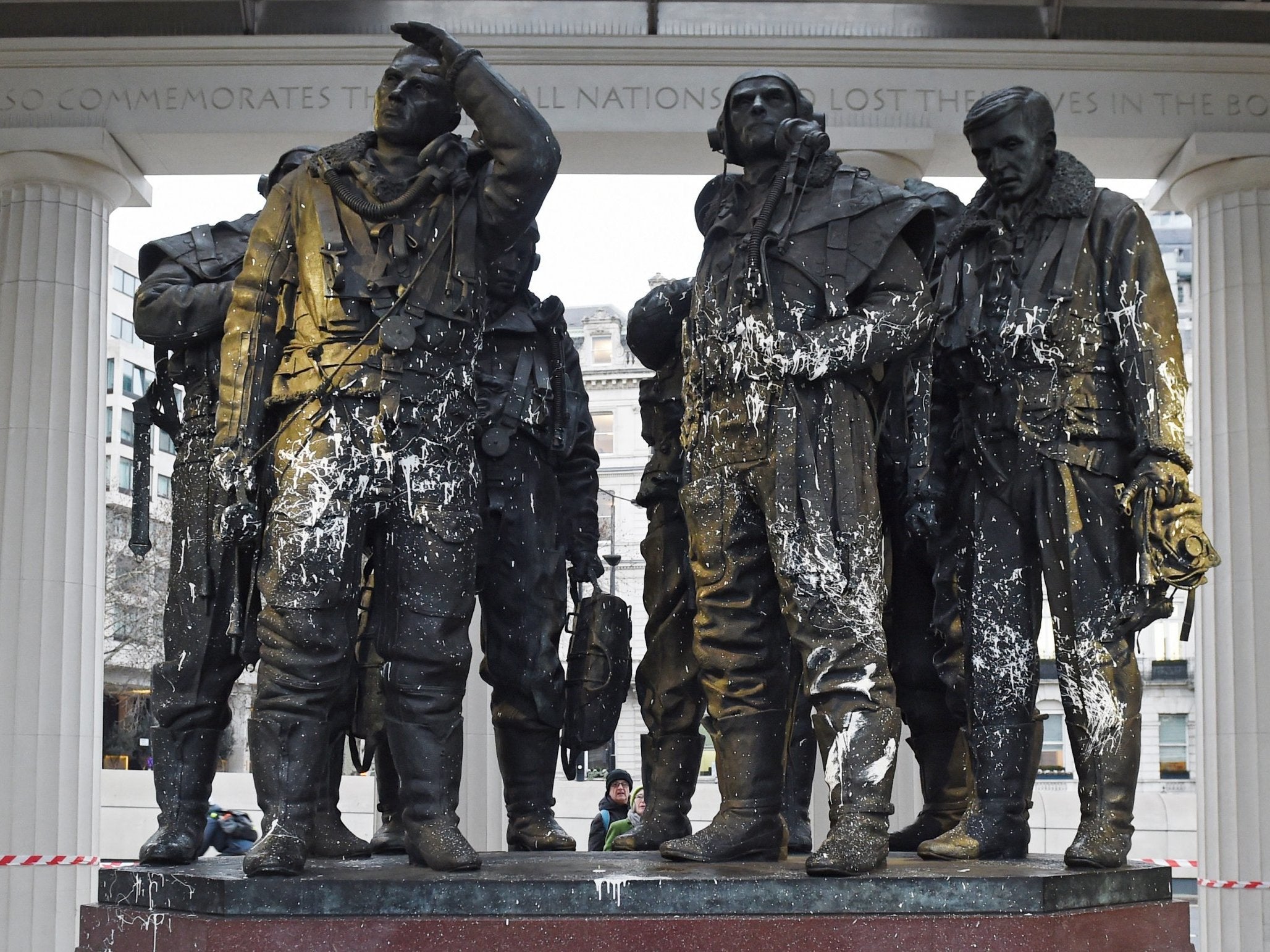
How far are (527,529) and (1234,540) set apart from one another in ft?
21.1

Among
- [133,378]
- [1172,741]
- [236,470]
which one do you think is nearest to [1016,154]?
[236,470]

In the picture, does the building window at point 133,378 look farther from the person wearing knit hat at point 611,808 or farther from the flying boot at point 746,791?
the flying boot at point 746,791

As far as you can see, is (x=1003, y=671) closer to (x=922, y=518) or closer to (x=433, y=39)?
(x=922, y=518)

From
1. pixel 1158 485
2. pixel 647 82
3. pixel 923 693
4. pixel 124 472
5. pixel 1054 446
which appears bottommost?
pixel 923 693

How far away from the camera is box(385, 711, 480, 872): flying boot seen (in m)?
5.21

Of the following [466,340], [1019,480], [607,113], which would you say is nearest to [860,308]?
[1019,480]

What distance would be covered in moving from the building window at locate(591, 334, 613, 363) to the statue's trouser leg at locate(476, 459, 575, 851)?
24.8 metres

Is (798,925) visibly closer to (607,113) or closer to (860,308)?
(860,308)

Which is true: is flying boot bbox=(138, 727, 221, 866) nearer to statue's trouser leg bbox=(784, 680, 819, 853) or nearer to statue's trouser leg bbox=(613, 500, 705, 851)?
statue's trouser leg bbox=(613, 500, 705, 851)

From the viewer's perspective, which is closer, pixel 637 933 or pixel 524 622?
pixel 637 933

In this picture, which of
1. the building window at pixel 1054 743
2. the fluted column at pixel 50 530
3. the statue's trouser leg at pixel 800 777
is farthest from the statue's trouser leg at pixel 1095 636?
the building window at pixel 1054 743

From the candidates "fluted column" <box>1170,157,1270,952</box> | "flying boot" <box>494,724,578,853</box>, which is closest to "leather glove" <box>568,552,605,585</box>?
"flying boot" <box>494,724,578,853</box>

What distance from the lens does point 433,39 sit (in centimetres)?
537

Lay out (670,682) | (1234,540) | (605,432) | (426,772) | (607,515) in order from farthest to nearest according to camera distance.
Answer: (607,515) < (605,432) < (1234,540) < (670,682) < (426,772)
